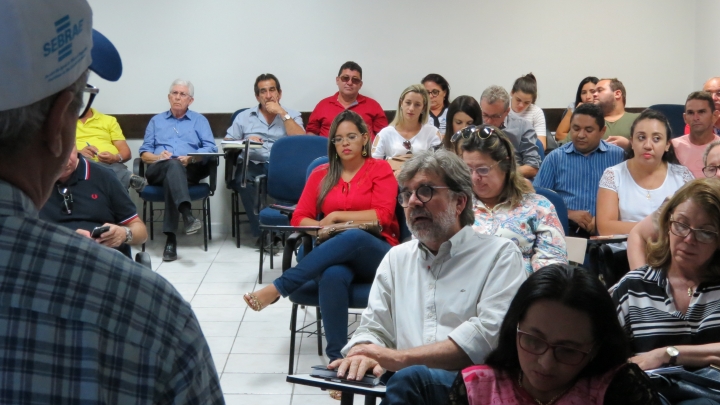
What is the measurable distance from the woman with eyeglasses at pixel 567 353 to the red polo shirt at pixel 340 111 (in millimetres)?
4552

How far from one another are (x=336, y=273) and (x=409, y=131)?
7.64ft

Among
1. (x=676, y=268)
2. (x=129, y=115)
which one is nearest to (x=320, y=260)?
(x=676, y=268)

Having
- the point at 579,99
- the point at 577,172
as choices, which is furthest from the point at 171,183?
the point at 579,99

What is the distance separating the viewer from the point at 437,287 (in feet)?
7.48

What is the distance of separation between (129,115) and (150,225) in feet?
3.43

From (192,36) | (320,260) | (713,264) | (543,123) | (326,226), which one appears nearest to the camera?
(713,264)

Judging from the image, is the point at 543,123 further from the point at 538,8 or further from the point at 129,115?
the point at 129,115

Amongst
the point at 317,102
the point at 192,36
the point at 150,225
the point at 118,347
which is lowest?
the point at 150,225

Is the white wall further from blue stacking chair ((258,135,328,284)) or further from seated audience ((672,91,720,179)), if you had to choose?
seated audience ((672,91,720,179))

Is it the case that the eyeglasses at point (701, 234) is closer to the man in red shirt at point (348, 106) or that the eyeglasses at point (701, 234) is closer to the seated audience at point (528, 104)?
the seated audience at point (528, 104)

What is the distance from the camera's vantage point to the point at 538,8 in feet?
21.3

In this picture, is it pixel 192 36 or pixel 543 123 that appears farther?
pixel 192 36

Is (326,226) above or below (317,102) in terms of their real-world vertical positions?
below

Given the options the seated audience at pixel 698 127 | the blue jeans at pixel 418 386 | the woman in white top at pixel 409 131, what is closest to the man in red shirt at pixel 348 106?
the woman in white top at pixel 409 131
